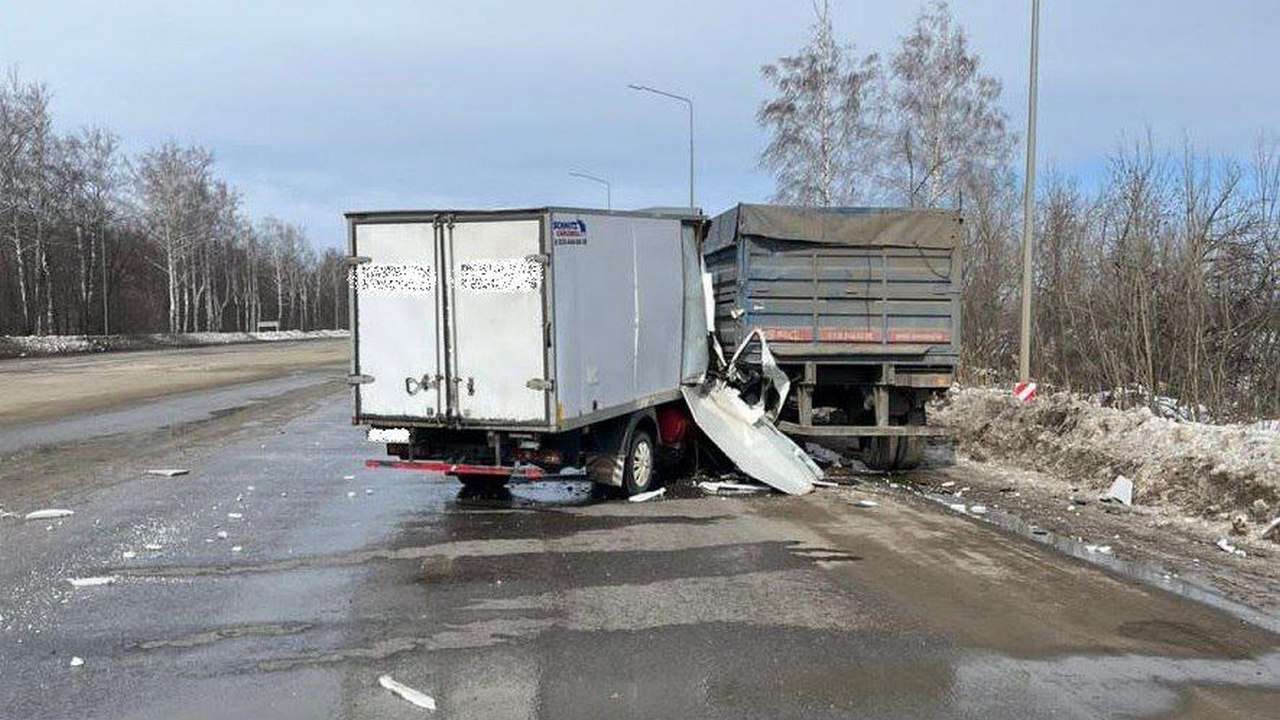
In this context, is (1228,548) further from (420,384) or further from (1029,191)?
(1029,191)

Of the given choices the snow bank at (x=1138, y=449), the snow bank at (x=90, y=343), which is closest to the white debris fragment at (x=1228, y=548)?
the snow bank at (x=1138, y=449)

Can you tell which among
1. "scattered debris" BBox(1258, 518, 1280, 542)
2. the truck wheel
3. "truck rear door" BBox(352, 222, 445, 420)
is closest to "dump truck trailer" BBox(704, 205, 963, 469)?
the truck wheel

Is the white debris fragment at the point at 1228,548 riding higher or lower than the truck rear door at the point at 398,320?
lower

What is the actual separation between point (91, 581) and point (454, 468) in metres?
3.41

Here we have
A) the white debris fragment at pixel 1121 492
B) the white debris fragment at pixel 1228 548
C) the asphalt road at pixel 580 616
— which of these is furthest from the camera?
the white debris fragment at pixel 1121 492

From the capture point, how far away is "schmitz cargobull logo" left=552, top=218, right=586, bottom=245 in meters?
8.74

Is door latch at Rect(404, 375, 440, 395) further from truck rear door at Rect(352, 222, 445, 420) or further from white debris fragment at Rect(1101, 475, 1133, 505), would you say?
white debris fragment at Rect(1101, 475, 1133, 505)

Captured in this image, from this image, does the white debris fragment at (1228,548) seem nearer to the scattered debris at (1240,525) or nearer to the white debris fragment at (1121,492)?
the scattered debris at (1240,525)

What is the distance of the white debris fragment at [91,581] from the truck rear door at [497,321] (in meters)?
3.23

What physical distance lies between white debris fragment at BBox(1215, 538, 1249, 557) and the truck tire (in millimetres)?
4280

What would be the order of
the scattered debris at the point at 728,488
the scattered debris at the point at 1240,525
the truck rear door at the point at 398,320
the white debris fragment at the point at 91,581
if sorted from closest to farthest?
the white debris fragment at the point at 91,581
the scattered debris at the point at 1240,525
the truck rear door at the point at 398,320
the scattered debris at the point at 728,488

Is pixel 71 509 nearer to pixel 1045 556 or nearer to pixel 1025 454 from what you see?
pixel 1045 556


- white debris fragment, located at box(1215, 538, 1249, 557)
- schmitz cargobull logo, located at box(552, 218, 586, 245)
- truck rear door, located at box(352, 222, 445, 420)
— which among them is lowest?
white debris fragment, located at box(1215, 538, 1249, 557)

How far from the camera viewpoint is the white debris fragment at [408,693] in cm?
462
